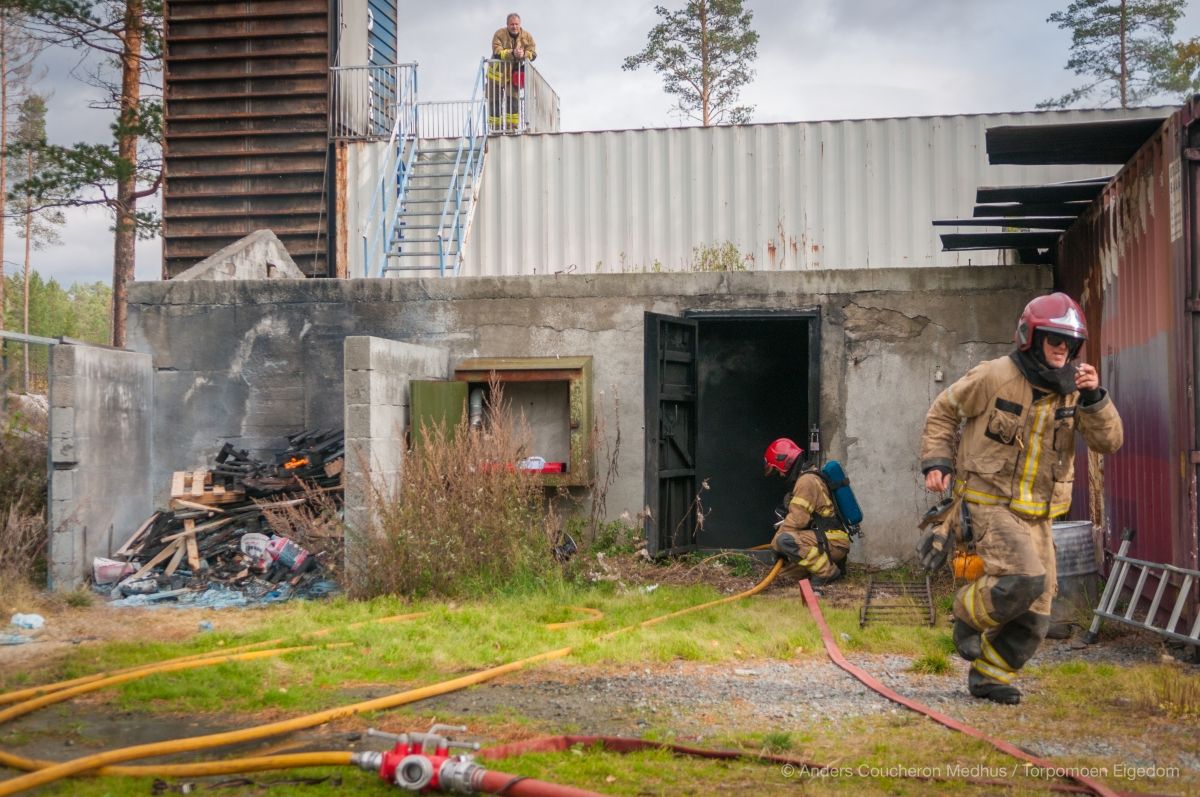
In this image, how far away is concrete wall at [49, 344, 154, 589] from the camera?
10227 mm

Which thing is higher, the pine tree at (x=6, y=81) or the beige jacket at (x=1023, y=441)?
the pine tree at (x=6, y=81)

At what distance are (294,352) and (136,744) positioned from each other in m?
7.09

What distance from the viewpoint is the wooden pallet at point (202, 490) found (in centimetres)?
1127

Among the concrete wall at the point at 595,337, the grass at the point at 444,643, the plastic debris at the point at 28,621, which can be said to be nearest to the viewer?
the grass at the point at 444,643

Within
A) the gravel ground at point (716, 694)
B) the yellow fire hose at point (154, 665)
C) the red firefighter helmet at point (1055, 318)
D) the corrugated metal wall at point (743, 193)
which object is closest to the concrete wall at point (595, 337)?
A: the yellow fire hose at point (154, 665)

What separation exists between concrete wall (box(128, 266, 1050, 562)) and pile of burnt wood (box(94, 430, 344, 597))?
59 cm

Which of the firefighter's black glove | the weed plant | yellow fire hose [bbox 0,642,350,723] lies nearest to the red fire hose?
the firefighter's black glove

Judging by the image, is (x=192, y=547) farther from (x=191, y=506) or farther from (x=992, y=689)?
(x=992, y=689)

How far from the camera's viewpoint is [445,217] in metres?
16.1

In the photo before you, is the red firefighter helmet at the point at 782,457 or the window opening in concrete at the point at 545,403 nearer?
the red firefighter helmet at the point at 782,457

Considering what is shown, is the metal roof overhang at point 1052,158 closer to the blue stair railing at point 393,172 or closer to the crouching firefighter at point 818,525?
the crouching firefighter at point 818,525

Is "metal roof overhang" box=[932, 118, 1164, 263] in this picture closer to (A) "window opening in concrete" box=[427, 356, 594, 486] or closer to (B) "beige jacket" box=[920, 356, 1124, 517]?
(B) "beige jacket" box=[920, 356, 1124, 517]

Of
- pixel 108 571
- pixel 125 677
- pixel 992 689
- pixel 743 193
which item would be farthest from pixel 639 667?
pixel 743 193

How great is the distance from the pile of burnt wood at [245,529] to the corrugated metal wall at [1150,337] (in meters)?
6.42
